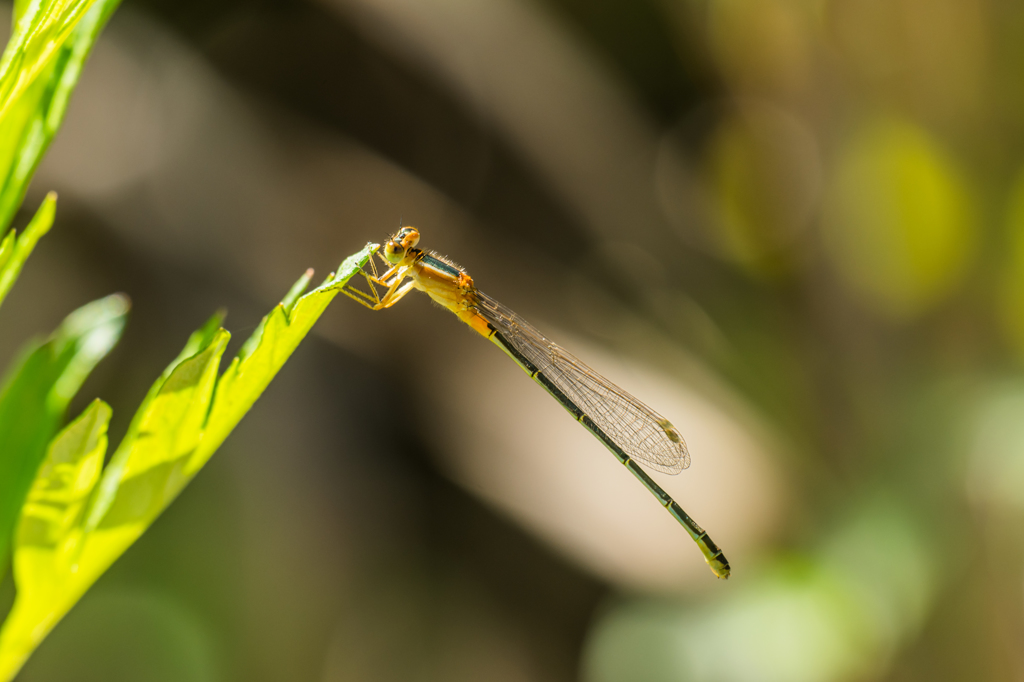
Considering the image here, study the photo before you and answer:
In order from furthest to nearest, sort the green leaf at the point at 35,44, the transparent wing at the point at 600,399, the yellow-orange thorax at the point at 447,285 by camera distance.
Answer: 1. the transparent wing at the point at 600,399
2. the yellow-orange thorax at the point at 447,285
3. the green leaf at the point at 35,44

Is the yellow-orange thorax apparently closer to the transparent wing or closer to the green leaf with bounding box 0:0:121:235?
the transparent wing

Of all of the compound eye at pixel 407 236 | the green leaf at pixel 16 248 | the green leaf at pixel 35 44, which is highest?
the compound eye at pixel 407 236

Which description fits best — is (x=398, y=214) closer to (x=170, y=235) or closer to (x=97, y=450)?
(x=170, y=235)

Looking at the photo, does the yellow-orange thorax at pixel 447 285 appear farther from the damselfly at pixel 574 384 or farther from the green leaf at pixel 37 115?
the green leaf at pixel 37 115

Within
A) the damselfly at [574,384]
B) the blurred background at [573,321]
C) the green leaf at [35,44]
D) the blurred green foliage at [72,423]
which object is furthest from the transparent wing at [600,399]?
the green leaf at [35,44]

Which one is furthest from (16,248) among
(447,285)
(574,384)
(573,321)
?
(573,321)

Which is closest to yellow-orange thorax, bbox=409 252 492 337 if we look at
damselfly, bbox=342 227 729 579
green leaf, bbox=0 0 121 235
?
damselfly, bbox=342 227 729 579

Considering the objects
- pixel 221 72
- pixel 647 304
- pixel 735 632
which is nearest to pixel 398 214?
pixel 221 72
